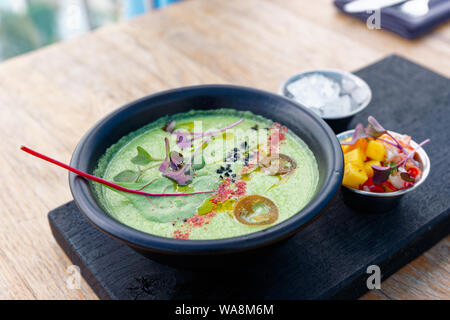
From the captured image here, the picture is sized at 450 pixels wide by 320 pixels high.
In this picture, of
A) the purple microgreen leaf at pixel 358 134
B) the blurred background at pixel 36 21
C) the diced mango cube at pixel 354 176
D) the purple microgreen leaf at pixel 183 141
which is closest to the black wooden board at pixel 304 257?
the diced mango cube at pixel 354 176

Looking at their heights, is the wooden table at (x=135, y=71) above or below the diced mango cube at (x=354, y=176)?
below

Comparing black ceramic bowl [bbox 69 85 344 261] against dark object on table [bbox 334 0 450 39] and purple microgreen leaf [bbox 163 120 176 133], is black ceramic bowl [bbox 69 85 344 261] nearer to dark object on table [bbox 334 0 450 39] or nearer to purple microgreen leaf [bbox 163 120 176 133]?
purple microgreen leaf [bbox 163 120 176 133]

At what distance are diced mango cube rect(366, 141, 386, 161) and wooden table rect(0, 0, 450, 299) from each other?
0.96ft

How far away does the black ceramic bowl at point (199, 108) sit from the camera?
2.93 feet

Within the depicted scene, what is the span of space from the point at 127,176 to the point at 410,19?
1596mm

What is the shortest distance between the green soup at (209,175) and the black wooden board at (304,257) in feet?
0.36

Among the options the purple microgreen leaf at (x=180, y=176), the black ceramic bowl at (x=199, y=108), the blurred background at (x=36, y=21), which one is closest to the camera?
the black ceramic bowl at (x=199, y=108)

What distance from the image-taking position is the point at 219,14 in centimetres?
243

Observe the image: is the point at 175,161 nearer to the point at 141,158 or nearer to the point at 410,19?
the point at 141,158

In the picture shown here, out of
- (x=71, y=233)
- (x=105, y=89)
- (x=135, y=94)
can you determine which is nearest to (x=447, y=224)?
(x=71, y=233)

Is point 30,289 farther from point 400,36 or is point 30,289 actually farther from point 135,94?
point 400,36

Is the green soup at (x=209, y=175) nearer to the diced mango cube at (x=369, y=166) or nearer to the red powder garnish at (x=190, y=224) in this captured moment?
the red powder garnish at (x=190, y=224)

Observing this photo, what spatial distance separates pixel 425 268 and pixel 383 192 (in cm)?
22
